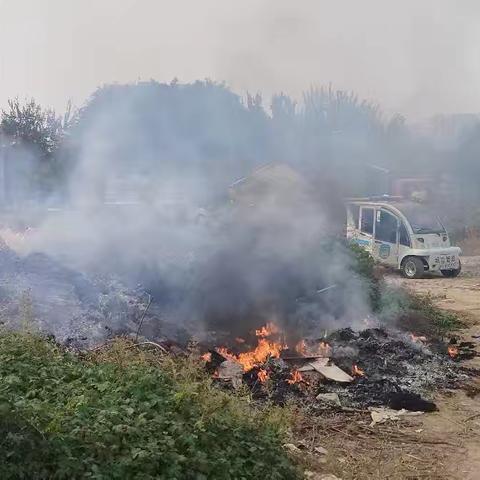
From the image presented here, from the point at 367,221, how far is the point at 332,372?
10930 millimetres

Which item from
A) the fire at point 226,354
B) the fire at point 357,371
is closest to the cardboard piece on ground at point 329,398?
the fire at point 357,371

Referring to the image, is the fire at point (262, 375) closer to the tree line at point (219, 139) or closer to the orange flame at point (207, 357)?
the orange flame at point (207, 357)

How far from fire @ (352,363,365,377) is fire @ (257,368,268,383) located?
1.26 m

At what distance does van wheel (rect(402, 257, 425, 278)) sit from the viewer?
1658 centimetres

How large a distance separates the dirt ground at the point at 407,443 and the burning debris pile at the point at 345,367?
0.34 metres

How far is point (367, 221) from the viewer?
17797 mm

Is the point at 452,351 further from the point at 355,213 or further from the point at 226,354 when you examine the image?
the point at 355,213

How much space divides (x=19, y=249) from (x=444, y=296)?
9.67 metres

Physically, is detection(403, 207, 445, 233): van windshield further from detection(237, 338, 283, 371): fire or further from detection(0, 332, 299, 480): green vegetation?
detection(0, 332, 299, 480): green vegetation

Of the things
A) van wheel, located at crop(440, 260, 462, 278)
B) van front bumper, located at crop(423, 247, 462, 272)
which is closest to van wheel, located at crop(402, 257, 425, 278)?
van front bumper, located at crop(423, 247, 462, 272)

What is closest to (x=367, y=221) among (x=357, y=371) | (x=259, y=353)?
(x=259, y=353)

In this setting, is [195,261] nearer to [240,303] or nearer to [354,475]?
[240,303]

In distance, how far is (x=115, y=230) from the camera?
37.0 ft

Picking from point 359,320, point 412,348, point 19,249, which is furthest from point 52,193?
point 412,348
